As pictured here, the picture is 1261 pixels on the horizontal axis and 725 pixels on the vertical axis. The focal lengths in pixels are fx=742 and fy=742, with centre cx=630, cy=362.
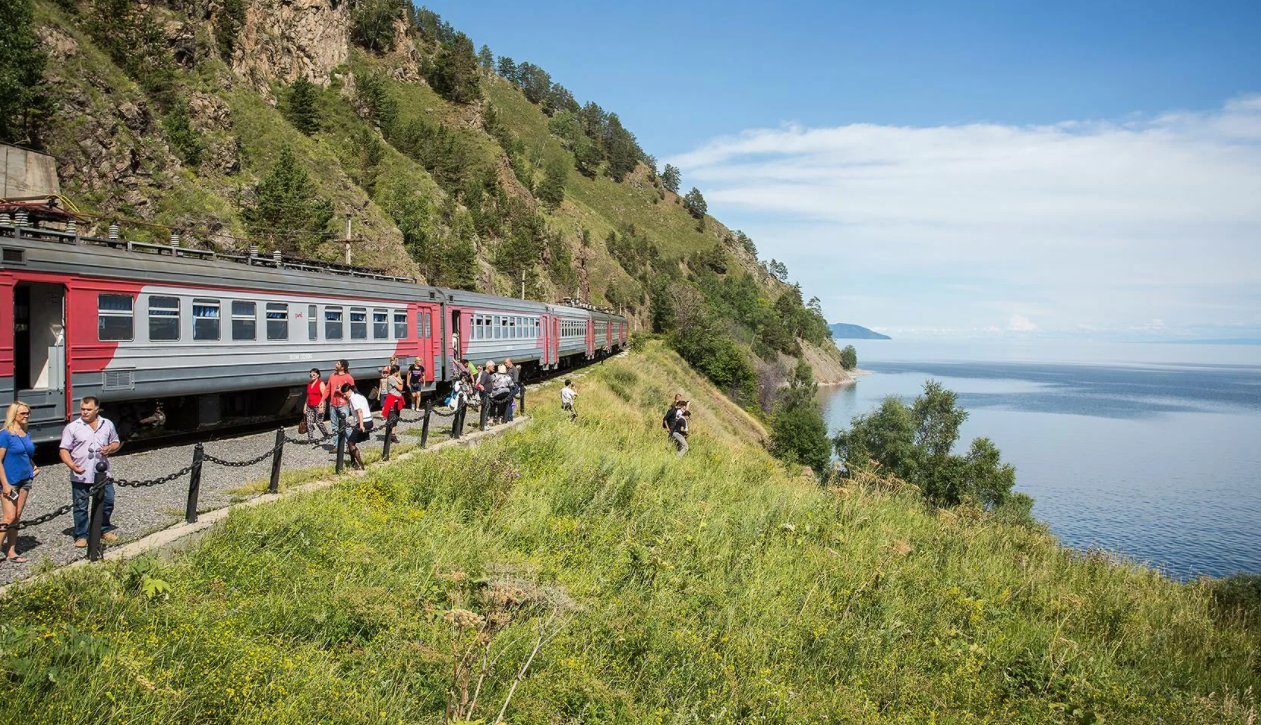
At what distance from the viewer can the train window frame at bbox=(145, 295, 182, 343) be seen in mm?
12547

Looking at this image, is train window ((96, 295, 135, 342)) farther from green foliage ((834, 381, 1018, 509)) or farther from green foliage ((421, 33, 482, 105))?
green foliage ((421, 33, 482, 105))

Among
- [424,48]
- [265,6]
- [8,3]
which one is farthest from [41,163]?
[424,48]

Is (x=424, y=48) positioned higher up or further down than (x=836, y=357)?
higher up

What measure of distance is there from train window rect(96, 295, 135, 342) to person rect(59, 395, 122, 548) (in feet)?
16.3

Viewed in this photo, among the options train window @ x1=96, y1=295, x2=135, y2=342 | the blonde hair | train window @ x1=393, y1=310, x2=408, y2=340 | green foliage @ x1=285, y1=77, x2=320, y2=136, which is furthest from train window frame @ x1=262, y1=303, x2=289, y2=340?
green foliage @ x1=285, y1=77, x2=320, y2=136

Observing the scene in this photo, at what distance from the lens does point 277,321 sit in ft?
50.5

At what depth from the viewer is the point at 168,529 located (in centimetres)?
773

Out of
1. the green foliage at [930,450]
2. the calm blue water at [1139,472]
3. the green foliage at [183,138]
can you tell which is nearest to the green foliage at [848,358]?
the calm blue water at [1139,472]

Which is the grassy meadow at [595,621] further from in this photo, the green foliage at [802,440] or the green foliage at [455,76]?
the green foliage at [455,76]

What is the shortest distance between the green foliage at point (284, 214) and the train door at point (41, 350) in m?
28.7

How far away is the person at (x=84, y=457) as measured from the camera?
7383mm

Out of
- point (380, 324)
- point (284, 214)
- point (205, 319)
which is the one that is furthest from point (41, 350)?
point (284, 214)

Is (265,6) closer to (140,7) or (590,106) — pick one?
(140,7)

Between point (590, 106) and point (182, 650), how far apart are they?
186324mm
